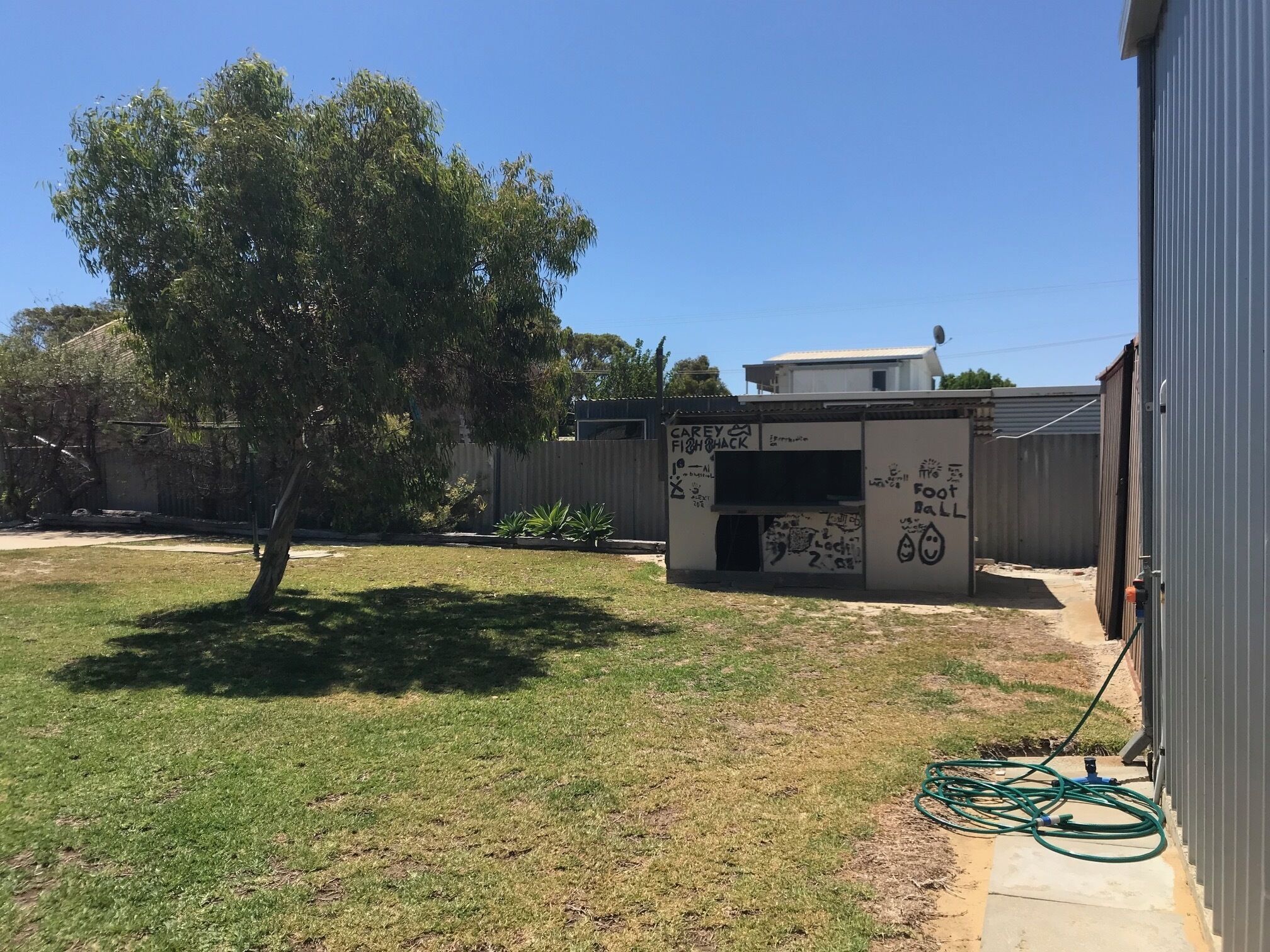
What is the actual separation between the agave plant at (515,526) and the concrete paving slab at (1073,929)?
14.0 m

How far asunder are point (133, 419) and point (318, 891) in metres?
19.6

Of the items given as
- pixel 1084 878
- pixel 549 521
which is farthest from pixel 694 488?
pixel 1084 878

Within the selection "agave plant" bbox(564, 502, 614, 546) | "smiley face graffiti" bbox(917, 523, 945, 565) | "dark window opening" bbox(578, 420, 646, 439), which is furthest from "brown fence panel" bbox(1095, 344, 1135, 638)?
"dark window opening" bbox(578, 420, 646, 439)

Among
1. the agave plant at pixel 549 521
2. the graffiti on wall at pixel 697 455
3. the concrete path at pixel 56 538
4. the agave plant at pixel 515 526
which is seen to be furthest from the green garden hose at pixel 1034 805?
the concrete path at pixel 56 538

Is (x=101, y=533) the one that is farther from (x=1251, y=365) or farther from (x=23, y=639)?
(x=1251, y=365)

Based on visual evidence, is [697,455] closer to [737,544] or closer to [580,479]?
[737,544]

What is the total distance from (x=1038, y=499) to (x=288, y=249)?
11120mm

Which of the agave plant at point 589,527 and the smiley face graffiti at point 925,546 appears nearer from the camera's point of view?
the smiley face graffiti at point 925,546

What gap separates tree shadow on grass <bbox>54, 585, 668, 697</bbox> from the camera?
728 cm

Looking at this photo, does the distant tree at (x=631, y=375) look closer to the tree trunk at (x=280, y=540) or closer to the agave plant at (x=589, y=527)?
the agave plant at (x=589, y=527)

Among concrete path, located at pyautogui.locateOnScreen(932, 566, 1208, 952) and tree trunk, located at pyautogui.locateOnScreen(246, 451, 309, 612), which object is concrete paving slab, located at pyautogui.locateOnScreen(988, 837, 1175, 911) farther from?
tree trunk, located at pyautogui.locateOnScreen(246, 451, 309, 612)

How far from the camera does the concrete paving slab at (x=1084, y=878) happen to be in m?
3.65

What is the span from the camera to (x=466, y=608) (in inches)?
421

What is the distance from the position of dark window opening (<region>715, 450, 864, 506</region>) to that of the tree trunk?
18.0ft
